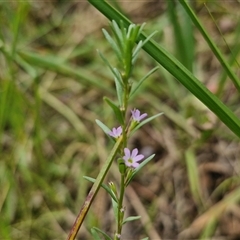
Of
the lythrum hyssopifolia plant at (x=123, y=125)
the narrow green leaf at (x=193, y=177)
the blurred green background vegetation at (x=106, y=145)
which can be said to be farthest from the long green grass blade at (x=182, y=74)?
the narrow green leaf at (x=193, y=177)

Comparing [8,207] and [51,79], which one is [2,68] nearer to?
[51,79]

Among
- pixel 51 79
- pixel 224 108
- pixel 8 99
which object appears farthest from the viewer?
pixel 51 79

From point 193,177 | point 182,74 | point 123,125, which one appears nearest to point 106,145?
point 193,177

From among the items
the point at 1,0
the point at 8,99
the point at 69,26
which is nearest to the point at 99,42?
the point at 69,26

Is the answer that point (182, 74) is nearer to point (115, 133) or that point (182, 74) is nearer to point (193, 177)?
point (115, 133)

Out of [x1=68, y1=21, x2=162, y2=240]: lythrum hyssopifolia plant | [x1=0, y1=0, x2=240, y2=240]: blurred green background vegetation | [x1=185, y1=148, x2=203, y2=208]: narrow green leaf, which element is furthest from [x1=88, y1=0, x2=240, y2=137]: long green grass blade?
[x1=185, y1=148, x2=203, y2=208]: narrow green leaf

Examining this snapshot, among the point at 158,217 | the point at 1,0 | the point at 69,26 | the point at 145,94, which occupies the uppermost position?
the point at 1,0

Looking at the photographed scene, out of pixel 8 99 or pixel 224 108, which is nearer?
pixel 224 108
